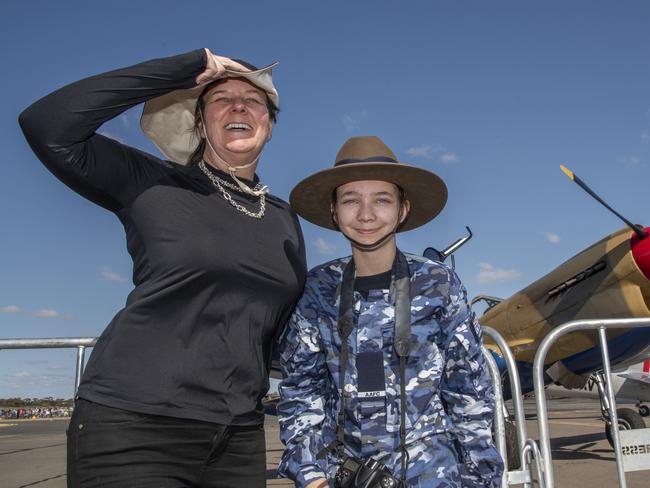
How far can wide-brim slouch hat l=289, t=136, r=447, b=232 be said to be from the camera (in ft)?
8.14

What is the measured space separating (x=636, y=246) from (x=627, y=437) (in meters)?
6.80

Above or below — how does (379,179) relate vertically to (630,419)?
above

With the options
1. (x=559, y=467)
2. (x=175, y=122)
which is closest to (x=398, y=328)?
(x=175, y=122)

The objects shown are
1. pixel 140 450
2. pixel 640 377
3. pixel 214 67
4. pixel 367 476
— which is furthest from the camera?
pixel 640 377

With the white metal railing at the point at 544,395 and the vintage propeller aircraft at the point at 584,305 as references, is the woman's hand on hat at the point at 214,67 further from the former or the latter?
the vintage propeller aircraft at the point at 584,305

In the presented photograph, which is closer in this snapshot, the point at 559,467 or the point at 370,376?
the point at 370,376

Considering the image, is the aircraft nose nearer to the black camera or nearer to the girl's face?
the girl's face

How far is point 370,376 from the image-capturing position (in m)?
2.12

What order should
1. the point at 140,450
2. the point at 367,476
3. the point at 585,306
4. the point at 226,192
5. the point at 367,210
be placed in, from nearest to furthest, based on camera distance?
the point at 140,450, the point at 367,476, the point at 226,192, the point at 367,210, the point at 585,306

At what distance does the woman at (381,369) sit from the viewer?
201cm

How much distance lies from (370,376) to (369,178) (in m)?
0.91

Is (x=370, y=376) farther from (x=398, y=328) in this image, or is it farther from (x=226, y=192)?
(x=226, y=192)

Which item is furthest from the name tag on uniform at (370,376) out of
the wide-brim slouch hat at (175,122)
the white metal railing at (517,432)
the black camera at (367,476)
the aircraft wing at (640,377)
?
the aircraft wing at (640,377)

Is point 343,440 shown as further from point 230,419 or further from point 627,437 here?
point 627,437
